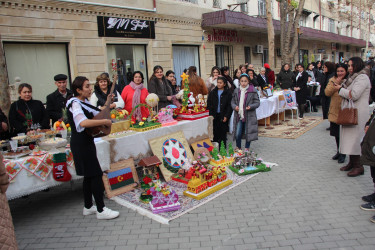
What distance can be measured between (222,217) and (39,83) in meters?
7.54

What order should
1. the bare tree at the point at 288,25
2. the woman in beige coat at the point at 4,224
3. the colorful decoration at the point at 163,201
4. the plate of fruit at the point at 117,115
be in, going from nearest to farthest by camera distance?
the woman in beige coat at the point at 4,224 < the colorful decoration at the point at 163,201 < the plate of fruit at the point at 117,115 < the bare tree at the point at 288,25

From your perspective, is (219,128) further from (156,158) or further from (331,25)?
(331,25)

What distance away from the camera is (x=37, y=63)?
880cm

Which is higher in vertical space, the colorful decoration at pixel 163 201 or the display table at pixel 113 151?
the display table at pixel 113 151

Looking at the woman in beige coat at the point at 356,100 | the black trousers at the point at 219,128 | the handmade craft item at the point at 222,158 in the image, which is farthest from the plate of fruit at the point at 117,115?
the woman in beige coat at the point at 356,100

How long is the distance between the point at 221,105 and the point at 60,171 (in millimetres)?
3610

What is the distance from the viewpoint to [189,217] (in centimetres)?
391

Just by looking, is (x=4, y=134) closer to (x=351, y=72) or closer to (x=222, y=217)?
(x=222, y=217)

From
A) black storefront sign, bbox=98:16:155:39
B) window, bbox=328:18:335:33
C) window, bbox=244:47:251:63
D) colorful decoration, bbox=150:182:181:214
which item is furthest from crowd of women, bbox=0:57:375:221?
window, bbox=328:18:335:33

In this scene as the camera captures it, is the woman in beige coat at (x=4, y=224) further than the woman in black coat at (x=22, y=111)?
No

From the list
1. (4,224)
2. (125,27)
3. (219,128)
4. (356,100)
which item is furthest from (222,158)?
(125,27)

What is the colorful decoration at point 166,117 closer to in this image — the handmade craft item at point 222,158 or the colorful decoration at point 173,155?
the colorful decoration at point 173,155

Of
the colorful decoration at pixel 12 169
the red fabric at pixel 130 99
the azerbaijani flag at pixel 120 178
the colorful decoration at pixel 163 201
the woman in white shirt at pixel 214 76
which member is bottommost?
the colorful decoration at pixel 163 201

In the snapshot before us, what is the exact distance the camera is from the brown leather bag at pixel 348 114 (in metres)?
4.78
